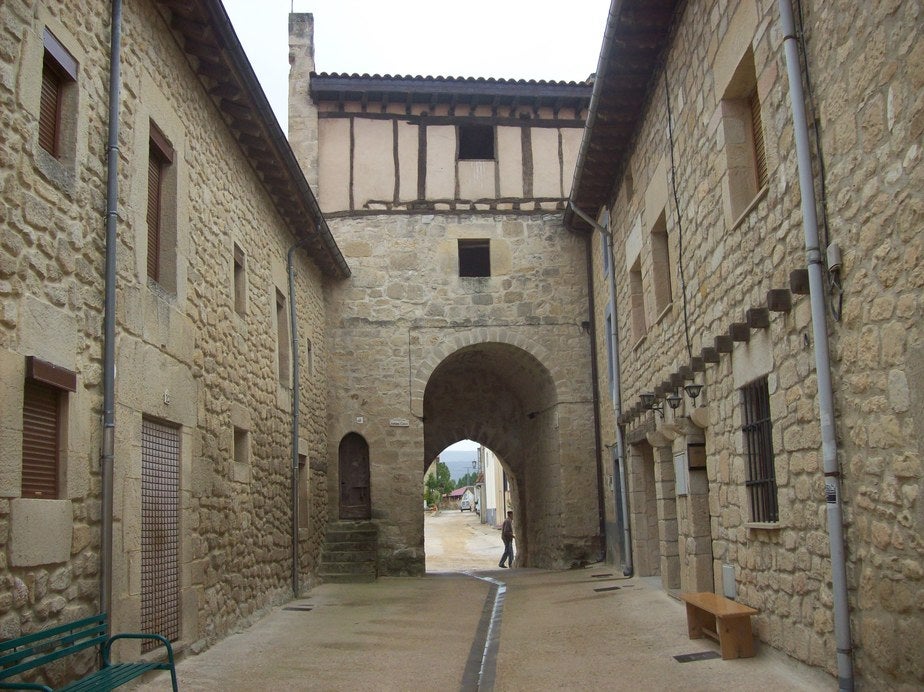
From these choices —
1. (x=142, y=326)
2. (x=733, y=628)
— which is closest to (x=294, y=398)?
(x=142, y=326)

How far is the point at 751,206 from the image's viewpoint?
584cm

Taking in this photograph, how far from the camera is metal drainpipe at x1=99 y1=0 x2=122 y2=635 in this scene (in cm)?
497

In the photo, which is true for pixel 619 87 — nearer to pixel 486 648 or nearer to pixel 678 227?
pixel 678 227

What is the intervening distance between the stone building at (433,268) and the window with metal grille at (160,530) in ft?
22.5

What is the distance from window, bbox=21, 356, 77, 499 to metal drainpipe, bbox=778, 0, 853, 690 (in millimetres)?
3927

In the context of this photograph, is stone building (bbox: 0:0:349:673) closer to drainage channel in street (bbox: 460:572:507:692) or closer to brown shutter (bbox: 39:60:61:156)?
brown shutter (bbox: 39:60:61:156)

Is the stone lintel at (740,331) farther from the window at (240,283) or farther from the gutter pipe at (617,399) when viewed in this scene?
the gutter pipe at (617,399)

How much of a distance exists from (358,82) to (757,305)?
31.8 feet

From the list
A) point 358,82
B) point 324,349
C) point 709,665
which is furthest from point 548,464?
point 709,665

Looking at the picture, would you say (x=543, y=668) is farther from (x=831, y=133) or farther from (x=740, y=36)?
(x=740, y=36)

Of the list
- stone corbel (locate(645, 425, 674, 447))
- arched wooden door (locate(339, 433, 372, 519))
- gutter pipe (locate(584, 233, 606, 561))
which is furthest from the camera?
arched wooden door (locate(339, 433, 372, 519))

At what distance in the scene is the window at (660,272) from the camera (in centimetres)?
901

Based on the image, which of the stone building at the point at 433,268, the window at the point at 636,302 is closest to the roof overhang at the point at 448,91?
the stone building at the point at 433,268

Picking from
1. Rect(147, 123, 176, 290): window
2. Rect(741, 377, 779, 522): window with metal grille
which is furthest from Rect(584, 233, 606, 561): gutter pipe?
Rect(147, 123, 176, 290): window
